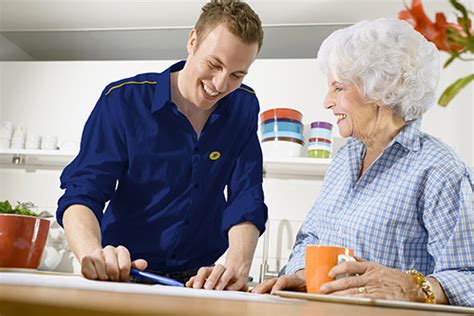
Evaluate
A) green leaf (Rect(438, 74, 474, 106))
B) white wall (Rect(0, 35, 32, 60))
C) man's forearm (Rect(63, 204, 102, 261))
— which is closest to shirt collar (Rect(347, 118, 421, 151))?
man's forearm (Rect(63, 204, 102, 261))

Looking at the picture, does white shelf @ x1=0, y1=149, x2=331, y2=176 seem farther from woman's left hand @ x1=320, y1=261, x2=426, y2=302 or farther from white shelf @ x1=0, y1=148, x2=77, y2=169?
woman's left hand @ x1=320, y1=261, x2=426, y2=302

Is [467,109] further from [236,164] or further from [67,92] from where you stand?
[67,92]

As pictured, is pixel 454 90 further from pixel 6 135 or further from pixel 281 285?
pixel 6 135

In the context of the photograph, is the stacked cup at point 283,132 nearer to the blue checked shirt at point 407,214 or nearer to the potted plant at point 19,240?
the blue checked shirt at point 407,214

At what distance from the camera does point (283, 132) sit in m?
2.66

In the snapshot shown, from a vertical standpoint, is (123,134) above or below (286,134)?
below

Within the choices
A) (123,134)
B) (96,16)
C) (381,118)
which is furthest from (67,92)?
(381,118)

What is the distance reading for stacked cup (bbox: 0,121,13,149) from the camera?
118 inches

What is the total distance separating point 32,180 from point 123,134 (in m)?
2.02

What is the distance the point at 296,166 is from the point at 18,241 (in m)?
1.93

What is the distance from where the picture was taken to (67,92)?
320 cm

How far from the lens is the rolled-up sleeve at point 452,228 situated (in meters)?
1.08

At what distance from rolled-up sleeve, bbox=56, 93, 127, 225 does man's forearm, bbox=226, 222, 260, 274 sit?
298mm

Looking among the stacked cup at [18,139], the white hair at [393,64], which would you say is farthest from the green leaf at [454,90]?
the stacked cup at [18,139]
